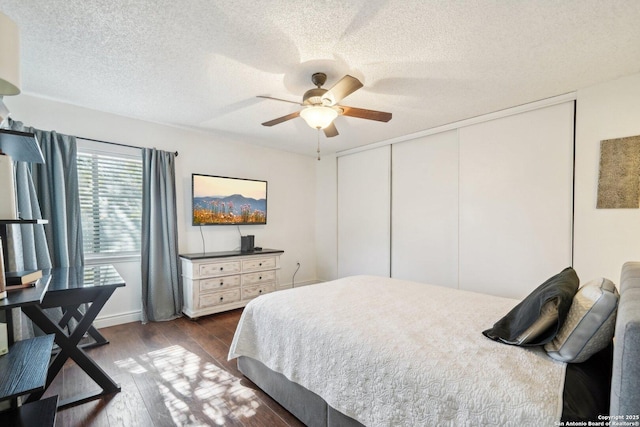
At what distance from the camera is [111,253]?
3.36 meters

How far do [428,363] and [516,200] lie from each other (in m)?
2.59

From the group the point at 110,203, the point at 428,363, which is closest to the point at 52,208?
the point at 110,203

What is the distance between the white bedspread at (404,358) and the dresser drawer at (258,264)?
1792mm

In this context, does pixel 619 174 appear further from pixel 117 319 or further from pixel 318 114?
pixel 117 319

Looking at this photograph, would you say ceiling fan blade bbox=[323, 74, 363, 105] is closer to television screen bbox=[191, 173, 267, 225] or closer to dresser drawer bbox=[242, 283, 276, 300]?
television screen bbox=[191, 173, 267, 225]

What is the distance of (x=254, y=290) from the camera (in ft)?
13.3

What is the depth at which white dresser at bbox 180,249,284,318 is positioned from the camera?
3.53 meters

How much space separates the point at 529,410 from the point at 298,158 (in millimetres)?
4665

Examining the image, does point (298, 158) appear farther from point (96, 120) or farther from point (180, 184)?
point (96, 120)

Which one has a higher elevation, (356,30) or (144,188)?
(356,30)

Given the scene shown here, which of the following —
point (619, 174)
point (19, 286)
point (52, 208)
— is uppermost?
point (619, 174)

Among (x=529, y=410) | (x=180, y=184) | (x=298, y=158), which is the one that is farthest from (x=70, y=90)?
(x=529, y=410)

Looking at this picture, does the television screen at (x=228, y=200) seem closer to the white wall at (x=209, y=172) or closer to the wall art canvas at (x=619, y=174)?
the white wall at (x=209, y=172)

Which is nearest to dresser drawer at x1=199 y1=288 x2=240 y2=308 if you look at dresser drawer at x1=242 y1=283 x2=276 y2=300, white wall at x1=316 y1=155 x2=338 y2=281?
dresser drawer at x1=242 y1=283 x2=276 y2=300
